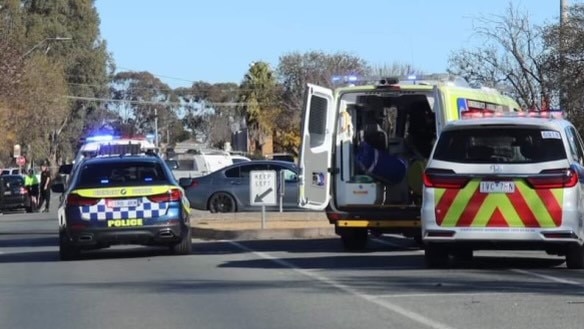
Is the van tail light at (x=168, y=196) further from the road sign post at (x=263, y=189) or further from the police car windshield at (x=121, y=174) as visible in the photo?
the road sign post at (x=263, y=189)

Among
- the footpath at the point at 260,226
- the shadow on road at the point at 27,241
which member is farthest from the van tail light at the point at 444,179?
the shadow on road at the point at 27,241

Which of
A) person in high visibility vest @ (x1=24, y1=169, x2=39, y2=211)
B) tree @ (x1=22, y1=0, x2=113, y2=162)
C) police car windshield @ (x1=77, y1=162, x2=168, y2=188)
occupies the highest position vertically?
tree @ (x1=22, y1=0, x2=113, y2=162)

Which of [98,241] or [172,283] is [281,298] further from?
[98,241]

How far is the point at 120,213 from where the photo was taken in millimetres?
16438

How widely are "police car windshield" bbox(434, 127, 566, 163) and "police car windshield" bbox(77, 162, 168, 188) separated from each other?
5.07 meters

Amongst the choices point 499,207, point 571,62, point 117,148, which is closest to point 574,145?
point 499,207

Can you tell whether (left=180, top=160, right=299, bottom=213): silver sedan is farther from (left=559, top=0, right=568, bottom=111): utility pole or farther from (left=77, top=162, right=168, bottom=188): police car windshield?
(left=77, top=162, right=168, bottom=188): police car windshield

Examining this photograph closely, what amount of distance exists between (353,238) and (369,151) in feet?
4.49

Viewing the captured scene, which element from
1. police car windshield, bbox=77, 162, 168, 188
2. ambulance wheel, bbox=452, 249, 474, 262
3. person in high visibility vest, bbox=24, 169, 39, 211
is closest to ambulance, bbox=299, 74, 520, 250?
ambulance wheel, bbox=452, 249, 474, 262

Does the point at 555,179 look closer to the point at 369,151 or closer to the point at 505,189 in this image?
the point at 505,189

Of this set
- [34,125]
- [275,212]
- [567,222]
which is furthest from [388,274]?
[34,125]

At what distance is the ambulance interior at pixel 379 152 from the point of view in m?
17.0

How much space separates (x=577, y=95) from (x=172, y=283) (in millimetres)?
16256

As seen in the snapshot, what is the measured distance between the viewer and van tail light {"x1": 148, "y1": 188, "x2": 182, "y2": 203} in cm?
1656
